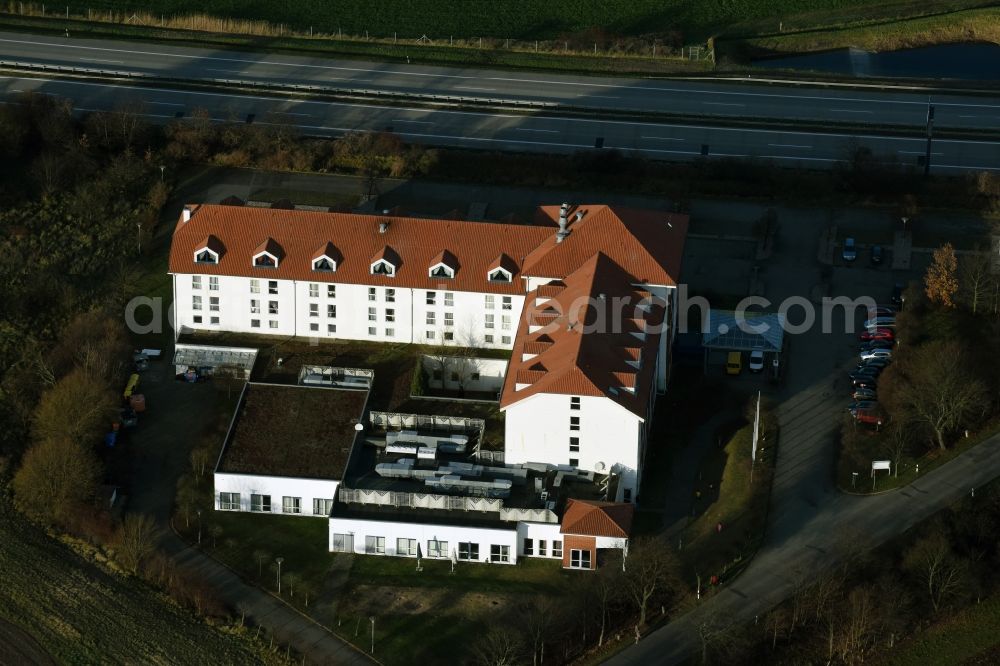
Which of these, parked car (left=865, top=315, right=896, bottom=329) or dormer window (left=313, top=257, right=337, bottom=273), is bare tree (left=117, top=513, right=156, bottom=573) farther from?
parked car (left=865, top=315, right=896, bottom=329)

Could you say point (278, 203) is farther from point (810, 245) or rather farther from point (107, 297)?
point (810, 245)

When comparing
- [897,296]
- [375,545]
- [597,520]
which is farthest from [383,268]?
[897,296]

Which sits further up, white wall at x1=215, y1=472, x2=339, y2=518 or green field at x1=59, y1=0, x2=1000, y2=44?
green field at x1=59, y1=0, x2=1000, y2=44

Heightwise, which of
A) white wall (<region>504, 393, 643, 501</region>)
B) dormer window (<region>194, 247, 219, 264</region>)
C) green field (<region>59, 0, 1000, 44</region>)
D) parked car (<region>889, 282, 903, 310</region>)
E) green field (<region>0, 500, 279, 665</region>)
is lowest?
green field (<region>0, 500, 279, 665</region>)

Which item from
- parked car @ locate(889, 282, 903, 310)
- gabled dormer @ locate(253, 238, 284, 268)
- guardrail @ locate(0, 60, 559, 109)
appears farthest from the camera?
guardrail @ locate(0, 60, 559, 109)

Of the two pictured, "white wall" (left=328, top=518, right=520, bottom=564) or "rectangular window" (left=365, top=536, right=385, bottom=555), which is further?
"rectangular window" (left=365, top=536, right=385, bottom=555)

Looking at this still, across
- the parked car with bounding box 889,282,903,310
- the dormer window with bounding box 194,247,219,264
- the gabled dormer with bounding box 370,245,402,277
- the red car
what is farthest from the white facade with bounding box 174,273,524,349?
the parked car with bounding box 889,282,903,310

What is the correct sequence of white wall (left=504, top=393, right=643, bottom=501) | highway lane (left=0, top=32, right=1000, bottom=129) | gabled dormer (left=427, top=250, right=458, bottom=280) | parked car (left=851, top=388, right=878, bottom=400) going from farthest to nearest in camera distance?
highway lane (left=0, top=32, right=1000, bottom=129)
gabled dormer (left=427, top=250, right=458, bottom=280)
parked car (left=851, top=388, right=878, bottom=400)
white wall (left=504, top=393, right=643, bottom=501)
